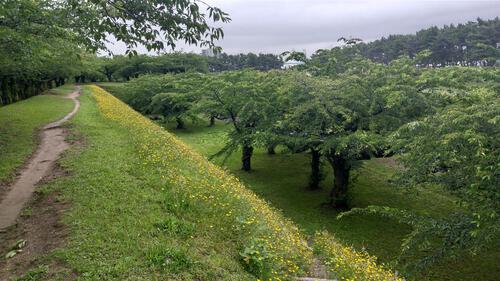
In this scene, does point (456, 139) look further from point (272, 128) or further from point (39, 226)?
point (272, 128)

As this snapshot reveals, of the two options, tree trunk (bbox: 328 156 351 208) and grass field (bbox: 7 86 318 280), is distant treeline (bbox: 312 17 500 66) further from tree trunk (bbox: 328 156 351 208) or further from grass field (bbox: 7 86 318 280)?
grass field (bbox: 7 86 318 280)

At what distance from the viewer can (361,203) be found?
785 inches

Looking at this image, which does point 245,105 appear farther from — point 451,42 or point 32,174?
point 451,42

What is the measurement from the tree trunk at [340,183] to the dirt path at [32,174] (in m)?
11.6

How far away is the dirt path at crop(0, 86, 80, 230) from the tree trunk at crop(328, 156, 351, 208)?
11.6 metres

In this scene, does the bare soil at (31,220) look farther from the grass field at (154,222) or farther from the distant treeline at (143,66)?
the distant treeline at (143,66)

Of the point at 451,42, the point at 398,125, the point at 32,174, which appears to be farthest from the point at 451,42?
the point at 32,174

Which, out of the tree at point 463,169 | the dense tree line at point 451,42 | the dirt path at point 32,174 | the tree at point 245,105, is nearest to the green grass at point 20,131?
the dirt path at point 32,174

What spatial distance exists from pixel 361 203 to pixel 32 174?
46.8 ft

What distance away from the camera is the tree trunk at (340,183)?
61.7ft

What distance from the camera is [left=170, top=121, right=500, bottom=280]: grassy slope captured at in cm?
1373

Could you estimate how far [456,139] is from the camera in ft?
33.3

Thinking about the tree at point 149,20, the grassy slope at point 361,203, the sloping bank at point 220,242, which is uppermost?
the tree at point 149,20

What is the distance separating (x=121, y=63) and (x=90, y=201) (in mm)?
73996
